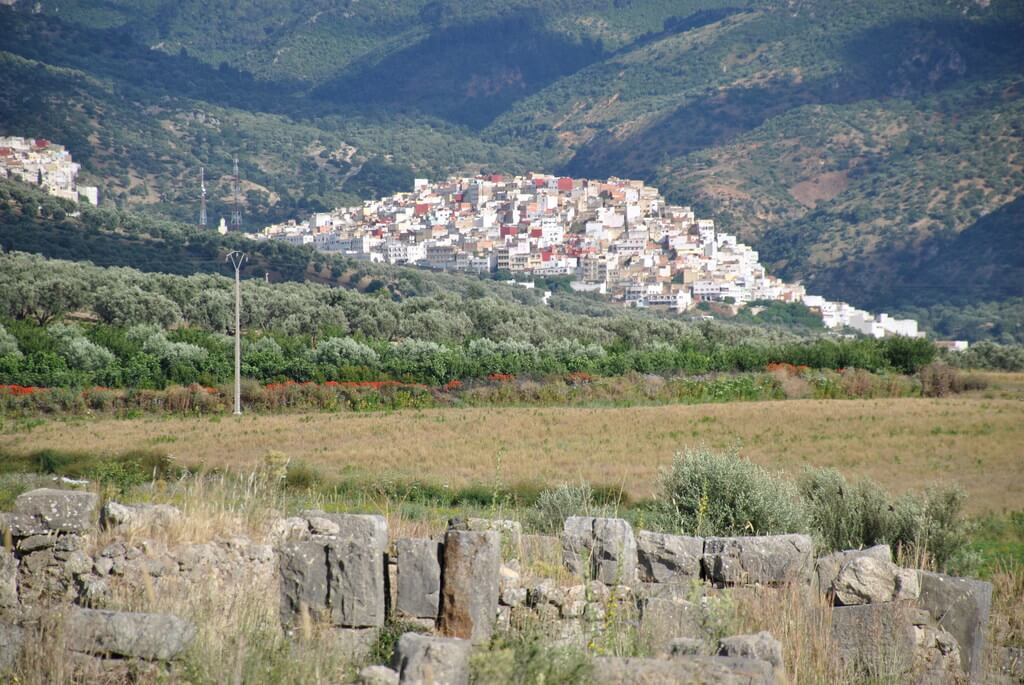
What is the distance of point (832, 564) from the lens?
9125 millimetres

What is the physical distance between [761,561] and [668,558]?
0.67 m

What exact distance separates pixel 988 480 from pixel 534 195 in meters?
141

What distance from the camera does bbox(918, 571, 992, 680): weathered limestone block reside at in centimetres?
885

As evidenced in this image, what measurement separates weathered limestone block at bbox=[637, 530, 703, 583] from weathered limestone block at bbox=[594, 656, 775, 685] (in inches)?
83.6

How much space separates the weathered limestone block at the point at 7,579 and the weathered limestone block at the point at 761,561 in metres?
4.74

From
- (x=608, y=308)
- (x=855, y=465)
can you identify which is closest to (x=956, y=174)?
(x=608, y=308)

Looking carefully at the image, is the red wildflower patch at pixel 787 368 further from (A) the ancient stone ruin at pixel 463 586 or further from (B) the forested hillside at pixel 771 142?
(B) the forested hillside at pixel 771 142

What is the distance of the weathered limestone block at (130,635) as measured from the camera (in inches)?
276

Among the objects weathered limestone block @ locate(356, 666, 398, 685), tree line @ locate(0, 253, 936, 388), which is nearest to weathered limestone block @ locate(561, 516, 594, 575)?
weathered limestone block @ locate(356, 666, 398, 685)

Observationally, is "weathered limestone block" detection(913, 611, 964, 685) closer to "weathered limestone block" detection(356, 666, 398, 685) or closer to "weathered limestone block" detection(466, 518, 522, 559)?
"weathered limestone block" detection(466, 518, 522, 559)

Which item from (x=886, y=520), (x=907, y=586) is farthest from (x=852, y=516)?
(x=907, y=586)

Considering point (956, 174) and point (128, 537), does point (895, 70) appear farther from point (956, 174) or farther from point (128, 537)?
point (128, 537)

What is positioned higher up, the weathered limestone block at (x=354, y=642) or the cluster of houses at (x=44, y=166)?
the cluster of houses at (x=44, y=166)

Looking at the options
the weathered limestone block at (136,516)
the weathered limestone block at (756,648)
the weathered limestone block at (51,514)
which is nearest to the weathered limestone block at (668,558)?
the weathered limestone block at (756,648)
